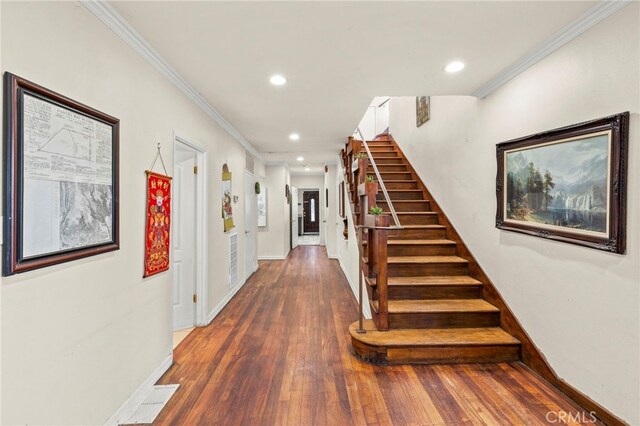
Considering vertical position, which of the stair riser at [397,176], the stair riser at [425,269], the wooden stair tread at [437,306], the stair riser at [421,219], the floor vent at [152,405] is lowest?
the floor vent at [152,405]

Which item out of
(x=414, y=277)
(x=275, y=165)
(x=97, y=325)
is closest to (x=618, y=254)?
(x=414, y=277)

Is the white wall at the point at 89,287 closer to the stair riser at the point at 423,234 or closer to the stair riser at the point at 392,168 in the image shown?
the stair riser at the point at 423,234

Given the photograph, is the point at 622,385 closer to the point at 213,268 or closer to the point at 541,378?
the point at 541,378

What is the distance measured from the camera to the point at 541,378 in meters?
2.23

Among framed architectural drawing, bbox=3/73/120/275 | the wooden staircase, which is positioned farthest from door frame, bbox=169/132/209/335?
the wooden staircase

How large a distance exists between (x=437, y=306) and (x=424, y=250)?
81 cm

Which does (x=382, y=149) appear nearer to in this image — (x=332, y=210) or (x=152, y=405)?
(x=332, y=210)

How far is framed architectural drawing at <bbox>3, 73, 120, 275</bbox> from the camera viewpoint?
1.16 m

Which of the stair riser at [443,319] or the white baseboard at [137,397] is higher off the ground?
the stair riser at [443,319]

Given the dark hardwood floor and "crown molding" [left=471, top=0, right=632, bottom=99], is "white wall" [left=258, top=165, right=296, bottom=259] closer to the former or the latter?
the dark hardwood floor

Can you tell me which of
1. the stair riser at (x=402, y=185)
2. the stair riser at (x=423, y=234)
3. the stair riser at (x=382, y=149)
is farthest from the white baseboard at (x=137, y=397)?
the stair riser at (x=382, y=149)

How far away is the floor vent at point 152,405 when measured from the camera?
184 centimetres

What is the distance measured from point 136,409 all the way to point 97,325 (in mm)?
735

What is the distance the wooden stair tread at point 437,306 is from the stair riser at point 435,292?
0.14 feet
